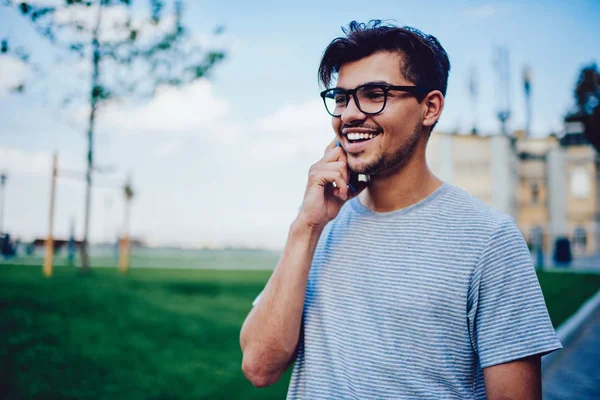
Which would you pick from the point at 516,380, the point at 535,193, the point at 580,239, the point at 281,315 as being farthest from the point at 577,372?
the point at 535,193

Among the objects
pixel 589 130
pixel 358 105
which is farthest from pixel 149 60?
pixel 358 105

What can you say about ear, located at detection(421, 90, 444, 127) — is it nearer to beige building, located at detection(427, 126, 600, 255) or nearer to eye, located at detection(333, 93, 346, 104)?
eye, located at detection(333, 93, 346, 104)

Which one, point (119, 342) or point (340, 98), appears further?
point (119, 342)

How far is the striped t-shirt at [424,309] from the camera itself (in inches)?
61.7

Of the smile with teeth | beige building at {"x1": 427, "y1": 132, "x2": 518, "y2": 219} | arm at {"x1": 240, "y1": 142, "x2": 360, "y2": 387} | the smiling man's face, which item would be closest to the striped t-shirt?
arm at {"x1": 240, "y1": 142, "x2": 360, "y2": 387}

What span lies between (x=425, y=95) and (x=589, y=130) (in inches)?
319

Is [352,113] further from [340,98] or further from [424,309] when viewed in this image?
[424,309]

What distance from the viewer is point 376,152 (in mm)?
1941

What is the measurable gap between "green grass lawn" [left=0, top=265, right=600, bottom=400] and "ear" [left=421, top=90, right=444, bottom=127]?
379 cm

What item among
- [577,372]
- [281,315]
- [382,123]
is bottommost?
[577,372]

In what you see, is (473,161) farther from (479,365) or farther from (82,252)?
(479,365)

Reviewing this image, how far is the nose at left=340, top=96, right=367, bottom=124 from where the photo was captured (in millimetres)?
1929

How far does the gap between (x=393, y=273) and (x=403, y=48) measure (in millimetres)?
917

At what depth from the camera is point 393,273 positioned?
5.92ft
